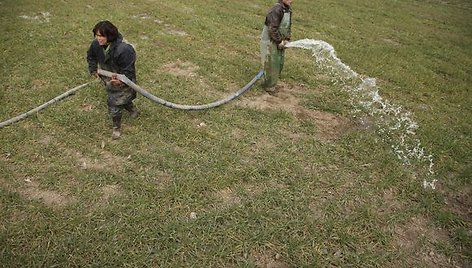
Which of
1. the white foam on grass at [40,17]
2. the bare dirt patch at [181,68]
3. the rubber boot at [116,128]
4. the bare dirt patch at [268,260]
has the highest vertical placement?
the white foam on grass at [40,17]

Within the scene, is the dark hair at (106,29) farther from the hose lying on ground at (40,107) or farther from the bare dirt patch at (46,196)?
the bare dirt patch at (46,196)

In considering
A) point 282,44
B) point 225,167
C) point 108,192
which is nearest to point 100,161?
point 108,192

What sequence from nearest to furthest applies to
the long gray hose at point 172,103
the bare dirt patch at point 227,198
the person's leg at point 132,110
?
1. the bare dirt patch at point 227,198
2. the long gray hose at point 172,103
3. the person's leg at point 132,110

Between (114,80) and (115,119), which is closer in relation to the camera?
(114,80)

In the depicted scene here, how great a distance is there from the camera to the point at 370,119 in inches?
303

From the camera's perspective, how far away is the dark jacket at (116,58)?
590 cm

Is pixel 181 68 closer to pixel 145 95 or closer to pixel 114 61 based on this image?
pixel 145 95

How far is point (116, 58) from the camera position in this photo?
5.96 meters

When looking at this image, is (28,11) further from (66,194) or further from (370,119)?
(370,119)

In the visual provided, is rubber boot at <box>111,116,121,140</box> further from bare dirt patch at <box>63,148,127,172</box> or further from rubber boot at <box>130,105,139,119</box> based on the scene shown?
rubber boot at <box>130,105,139,119</box>

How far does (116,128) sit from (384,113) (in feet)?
18.1

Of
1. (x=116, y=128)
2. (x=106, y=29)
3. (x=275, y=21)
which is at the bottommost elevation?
(x=116, y=128)

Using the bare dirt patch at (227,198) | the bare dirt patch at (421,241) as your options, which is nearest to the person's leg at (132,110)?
the bare dirt patch at (227,198)

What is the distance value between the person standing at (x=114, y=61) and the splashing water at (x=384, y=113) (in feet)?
15.3
